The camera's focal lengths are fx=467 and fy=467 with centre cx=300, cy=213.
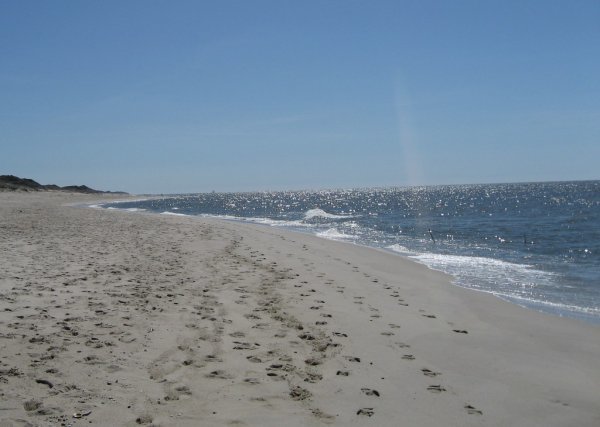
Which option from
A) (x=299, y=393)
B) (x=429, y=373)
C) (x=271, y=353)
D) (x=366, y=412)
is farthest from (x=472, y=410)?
(x=271, y=353)

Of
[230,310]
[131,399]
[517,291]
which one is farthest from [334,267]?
[131,399]

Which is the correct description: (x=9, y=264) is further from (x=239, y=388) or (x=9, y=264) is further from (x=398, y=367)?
(x=398, y=367)

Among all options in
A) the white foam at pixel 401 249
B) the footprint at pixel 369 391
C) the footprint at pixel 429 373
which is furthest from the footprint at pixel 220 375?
the white foam at pixel 401 249

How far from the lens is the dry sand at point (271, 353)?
15.7 ft

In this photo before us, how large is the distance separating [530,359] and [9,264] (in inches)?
443

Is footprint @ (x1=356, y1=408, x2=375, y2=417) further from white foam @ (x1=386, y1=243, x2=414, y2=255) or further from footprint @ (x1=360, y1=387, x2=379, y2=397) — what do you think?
white foam @ (x1=386, y1=243, x2=414, y2=255)

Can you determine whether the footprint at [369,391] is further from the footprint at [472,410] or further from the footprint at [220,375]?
the footprint at [220,375]

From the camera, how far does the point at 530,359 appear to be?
6891 mm

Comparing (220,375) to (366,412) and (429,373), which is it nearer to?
(366,412)

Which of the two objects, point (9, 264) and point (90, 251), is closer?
point (9, 264)

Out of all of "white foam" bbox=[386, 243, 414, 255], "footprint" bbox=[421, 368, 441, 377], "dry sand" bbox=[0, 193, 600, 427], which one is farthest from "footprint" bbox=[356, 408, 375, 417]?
"white foam" bbox=[386, 243, 414, 255]

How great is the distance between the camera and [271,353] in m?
6.36

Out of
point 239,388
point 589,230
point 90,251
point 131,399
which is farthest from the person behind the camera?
point 589,230

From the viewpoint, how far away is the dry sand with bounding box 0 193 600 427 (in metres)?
4.77
